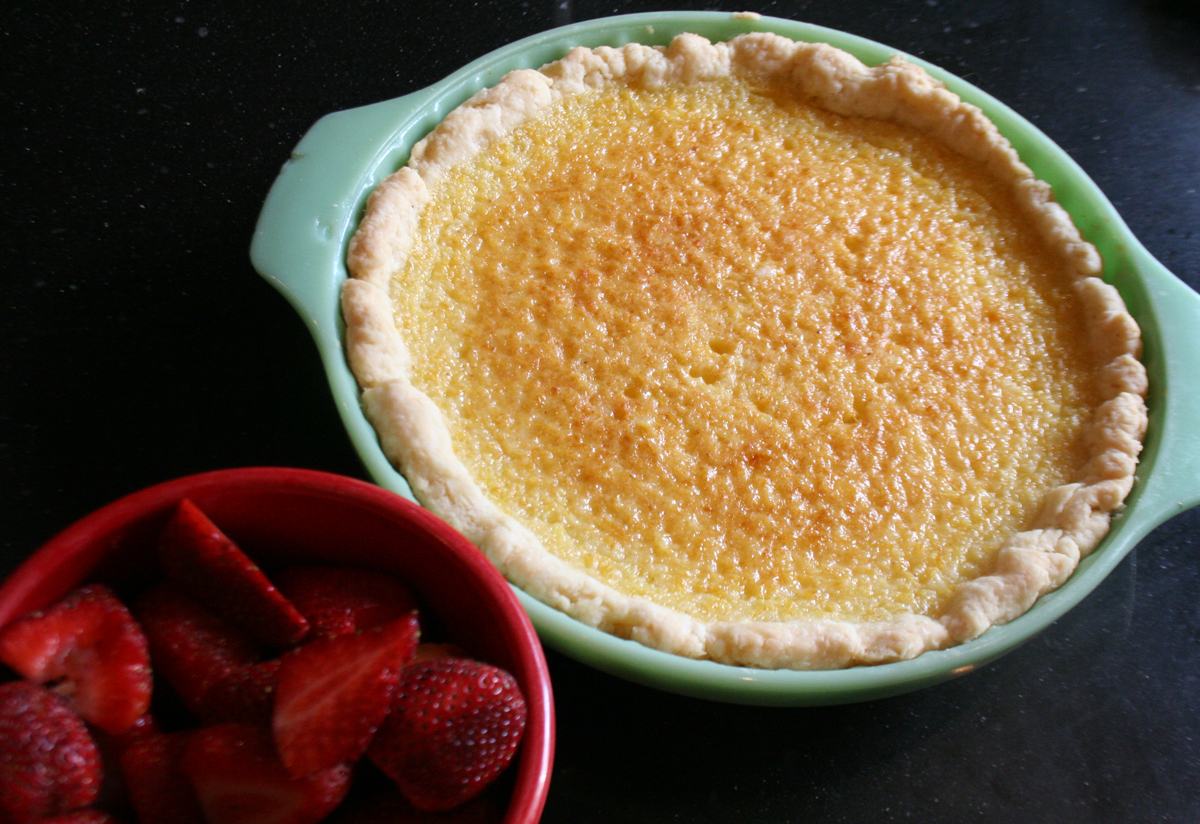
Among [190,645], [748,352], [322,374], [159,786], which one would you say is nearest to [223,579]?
[190,645]

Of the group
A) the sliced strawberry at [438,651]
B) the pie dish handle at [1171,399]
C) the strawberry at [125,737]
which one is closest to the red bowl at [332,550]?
the sliced strawberry at [438,651]

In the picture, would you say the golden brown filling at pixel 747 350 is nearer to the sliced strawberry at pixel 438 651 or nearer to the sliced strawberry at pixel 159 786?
the sliced strawberry at pixel 438 651

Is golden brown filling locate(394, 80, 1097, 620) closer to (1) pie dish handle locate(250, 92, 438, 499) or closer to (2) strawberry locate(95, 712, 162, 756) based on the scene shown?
(1) pie dish handle locate(250, 92, 438, 499)

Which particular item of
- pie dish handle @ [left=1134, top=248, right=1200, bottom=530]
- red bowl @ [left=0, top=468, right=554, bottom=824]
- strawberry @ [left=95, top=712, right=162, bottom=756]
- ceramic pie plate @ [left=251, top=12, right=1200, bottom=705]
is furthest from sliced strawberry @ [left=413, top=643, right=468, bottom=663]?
pie dish handle @ [left=1134, top=248, right=1200, bottom=530]

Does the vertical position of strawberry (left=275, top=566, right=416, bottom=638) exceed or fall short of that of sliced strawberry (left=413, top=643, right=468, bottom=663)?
it exceeds it

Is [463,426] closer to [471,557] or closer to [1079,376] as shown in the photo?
[471,557]

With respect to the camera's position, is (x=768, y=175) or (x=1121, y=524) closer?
(x=1121, y=524)

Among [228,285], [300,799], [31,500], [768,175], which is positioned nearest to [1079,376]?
[768,175]
